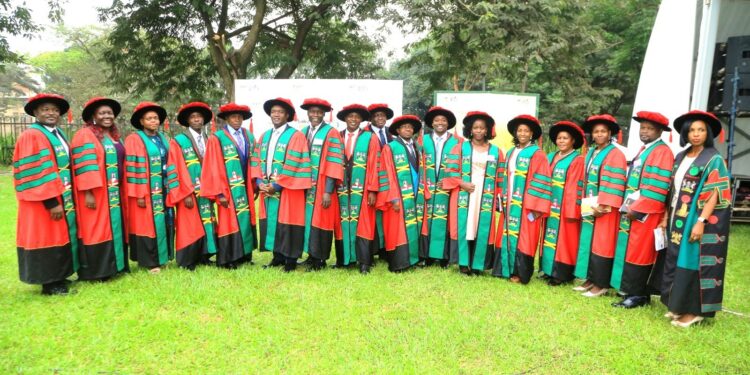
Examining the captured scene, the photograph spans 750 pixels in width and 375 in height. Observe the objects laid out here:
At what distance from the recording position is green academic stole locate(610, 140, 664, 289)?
14.9 ft

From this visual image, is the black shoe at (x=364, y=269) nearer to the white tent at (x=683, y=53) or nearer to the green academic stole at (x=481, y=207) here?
the green academic stole at (x=481, y=207)

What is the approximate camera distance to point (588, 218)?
4.97 m

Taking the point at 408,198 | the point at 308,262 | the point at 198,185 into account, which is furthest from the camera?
the point at 308,262

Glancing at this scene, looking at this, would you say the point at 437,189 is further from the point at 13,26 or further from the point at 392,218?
the point at 13,26

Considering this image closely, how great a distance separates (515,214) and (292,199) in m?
Answer: 2.47

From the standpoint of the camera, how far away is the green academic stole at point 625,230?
179 inches

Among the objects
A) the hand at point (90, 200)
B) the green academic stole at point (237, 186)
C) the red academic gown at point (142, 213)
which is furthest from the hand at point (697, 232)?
the hand at point (90, 200)

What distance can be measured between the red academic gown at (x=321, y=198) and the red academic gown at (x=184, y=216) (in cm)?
124

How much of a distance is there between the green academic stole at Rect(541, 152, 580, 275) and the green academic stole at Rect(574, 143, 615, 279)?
0.22m

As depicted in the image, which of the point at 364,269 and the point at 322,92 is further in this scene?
the point at 322,92

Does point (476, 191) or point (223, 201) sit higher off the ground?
point (476, 191)

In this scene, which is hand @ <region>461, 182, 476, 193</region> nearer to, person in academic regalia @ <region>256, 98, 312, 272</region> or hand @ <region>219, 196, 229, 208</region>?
person in academic regalia @ <region>256, 98, 312, 272</region>

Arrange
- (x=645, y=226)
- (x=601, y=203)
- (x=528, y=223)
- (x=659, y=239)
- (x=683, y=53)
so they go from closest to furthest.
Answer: (x=659, y=239), (x=645, y=226), (x=601, y=203), (x=528, y=223), (x=683, y=53)

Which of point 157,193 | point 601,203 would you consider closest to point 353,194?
point 157,193
